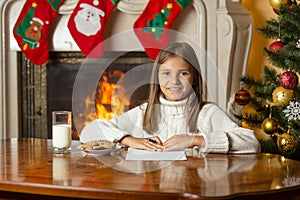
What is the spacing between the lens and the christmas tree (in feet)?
8.96

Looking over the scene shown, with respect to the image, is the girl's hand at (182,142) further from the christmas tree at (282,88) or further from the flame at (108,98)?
the flame at (108,98)

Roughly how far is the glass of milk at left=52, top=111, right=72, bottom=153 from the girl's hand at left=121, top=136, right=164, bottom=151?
0.21m

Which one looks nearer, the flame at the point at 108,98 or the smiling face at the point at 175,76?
the smiling face at the point at 175,76

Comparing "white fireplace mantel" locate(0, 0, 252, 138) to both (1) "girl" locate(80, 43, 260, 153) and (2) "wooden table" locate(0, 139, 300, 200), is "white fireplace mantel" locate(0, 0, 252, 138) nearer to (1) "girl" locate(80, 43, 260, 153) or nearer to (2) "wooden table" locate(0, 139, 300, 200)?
(1) "girl" locate(80, 43, 260, 153)

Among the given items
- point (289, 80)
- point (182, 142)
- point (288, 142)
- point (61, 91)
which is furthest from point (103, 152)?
point (61, 91)

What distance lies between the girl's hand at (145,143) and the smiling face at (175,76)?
23 centimetres

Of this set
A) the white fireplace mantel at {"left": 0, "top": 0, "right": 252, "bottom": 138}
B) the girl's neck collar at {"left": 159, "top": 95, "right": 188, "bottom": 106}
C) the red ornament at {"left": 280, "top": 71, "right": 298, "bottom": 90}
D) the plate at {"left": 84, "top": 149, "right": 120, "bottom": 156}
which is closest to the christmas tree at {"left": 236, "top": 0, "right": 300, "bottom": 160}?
the red ornament at {"left": 280, "top": 71, "right": 298, "bottom": 90}

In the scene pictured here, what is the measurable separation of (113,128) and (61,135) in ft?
0.76

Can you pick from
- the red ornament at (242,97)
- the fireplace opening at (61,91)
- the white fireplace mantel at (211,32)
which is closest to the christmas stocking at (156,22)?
the white fireplace mantel at (211,32)

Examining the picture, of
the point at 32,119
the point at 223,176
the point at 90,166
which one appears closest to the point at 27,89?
the point at 32,119

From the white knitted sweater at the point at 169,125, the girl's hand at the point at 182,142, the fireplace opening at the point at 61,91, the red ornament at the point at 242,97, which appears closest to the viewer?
the girl's hand at the point at 182,142

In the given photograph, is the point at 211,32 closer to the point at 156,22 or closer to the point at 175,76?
the point at 156,22

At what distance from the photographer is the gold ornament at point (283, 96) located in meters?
2.73

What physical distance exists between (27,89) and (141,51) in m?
0.81
